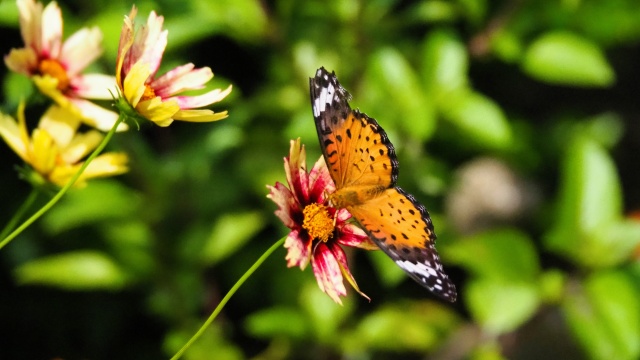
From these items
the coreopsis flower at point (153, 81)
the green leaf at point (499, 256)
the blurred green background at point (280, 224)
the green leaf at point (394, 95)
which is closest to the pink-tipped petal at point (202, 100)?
the coreopsis flower at point (153, 81)

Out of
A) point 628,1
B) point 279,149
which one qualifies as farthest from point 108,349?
point 628,1

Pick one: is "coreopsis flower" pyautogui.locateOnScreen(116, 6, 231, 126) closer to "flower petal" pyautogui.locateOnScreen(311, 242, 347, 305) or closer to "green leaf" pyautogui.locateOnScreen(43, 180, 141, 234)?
"flower petal" pyautogui.locateOnScreen(311, 242, 347, 305)

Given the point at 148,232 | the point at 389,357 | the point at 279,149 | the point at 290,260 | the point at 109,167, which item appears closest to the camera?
the point at 290,260

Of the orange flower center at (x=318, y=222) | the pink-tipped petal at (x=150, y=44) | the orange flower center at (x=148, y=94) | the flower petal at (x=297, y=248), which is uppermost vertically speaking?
the pink-tipped petal at (x=150, y=44)

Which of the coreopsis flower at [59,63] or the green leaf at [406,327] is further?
the green leaf at [406,327]

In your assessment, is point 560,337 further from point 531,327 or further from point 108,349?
point 108,349

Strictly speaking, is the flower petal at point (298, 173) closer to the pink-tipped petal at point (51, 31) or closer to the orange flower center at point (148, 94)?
the orange flower center at point (148, 94)

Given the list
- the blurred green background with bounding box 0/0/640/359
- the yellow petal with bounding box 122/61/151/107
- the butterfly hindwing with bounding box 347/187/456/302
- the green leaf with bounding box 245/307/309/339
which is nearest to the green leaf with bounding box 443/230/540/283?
the blurred green background with bounding box 0/0/640/359
